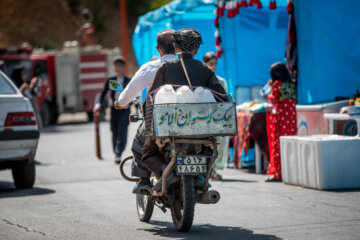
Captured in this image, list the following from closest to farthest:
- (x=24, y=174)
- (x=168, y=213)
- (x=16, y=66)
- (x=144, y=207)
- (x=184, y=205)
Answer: (x=184, y=205) < (x=144, y=207) < (x=168, y=213) < (x=24, y=174) < (x=16, y=66)

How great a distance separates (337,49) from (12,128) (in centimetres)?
515

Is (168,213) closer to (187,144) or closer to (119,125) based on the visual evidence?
(187,144)

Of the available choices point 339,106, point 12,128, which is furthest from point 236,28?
point 12,128

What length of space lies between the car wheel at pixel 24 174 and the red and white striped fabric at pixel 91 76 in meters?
19.4

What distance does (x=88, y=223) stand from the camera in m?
7.85

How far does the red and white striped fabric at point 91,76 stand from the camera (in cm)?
3059

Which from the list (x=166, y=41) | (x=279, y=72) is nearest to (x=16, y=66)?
(x=279, y=72)

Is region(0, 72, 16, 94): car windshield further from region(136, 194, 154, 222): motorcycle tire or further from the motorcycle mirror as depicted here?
the motorcycle mirror

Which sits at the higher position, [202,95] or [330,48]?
[330,48]

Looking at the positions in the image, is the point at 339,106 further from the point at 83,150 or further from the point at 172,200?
the point at 83,150

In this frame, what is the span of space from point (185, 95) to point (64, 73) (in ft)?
75.7

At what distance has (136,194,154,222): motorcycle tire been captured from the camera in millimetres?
7789

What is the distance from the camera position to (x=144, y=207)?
7.91 meters

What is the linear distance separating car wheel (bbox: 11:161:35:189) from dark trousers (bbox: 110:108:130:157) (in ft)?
10.8
